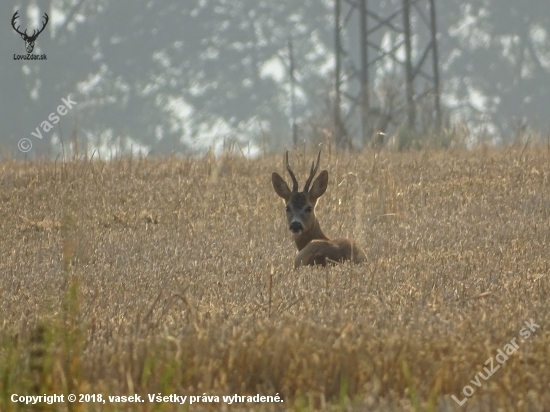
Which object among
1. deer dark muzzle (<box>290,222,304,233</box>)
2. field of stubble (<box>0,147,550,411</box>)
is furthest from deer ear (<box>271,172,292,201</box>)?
deer dark muzzle (<box>290,222,304,233</box>)

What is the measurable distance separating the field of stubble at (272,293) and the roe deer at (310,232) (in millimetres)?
197

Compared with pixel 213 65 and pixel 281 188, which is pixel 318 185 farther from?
pixel 213 65

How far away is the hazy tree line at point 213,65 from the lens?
56.5 meters

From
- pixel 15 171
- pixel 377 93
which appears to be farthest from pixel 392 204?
pixel 377 93

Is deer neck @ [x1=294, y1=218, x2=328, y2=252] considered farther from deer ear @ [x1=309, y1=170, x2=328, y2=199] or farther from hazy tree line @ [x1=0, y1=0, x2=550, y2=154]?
hazy tree line @ [x1=0, y1=0, x2=550, y2=154]

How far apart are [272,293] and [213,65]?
5239 centimetres

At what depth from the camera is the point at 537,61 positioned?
6128 centimetres

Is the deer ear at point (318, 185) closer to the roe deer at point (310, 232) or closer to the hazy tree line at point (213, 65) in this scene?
the roe deer at point (310, 232)

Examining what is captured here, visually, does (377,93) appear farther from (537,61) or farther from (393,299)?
(537,61)

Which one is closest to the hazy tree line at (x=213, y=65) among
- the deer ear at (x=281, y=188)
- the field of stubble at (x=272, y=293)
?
the field of stubble at (x=272, y=293)

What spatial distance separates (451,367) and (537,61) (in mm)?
57329

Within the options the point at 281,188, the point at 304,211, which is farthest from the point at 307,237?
the point at 281,188

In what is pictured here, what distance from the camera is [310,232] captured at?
36.3 feet

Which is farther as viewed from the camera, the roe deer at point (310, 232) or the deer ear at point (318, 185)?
the deer ear at point (318, 185)
